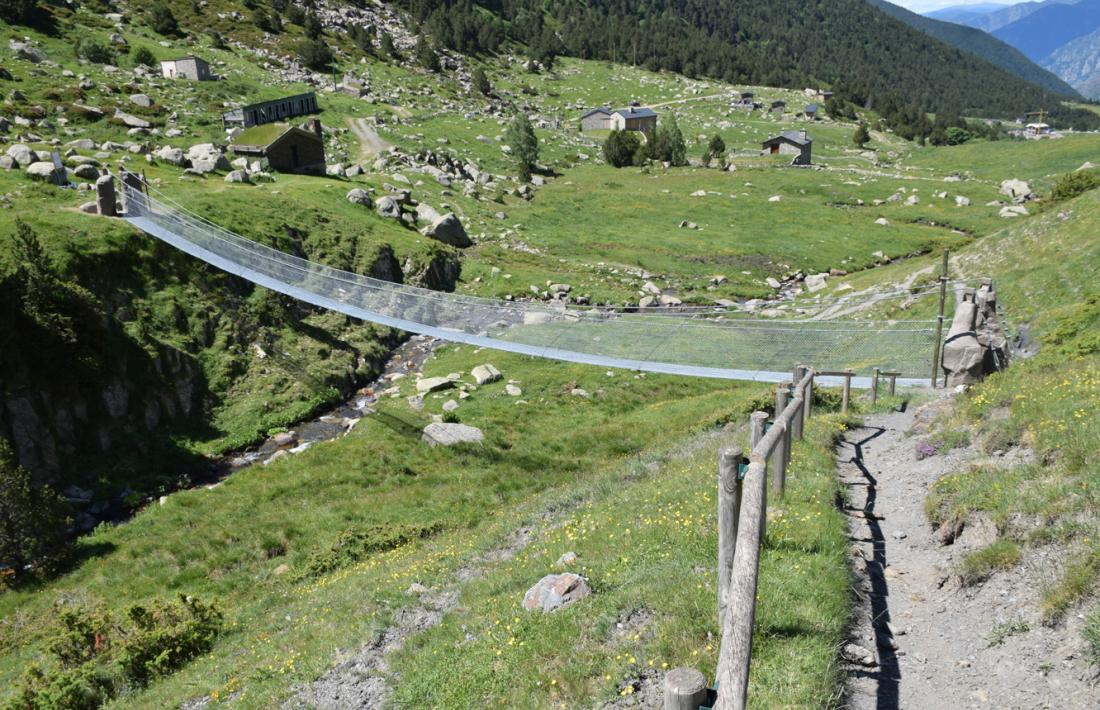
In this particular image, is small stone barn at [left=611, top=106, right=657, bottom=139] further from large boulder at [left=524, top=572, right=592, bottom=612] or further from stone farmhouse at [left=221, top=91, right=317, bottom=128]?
large boulder at [left=524, top=572, right=592, bottom=612]

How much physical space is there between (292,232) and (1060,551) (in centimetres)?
3440

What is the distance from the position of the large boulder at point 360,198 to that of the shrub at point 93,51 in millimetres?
36746

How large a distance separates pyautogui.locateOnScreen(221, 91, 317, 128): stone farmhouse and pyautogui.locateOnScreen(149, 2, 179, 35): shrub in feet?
80.1

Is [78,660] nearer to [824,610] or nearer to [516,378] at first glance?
[824,610]

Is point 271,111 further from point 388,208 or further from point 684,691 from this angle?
point 684,691

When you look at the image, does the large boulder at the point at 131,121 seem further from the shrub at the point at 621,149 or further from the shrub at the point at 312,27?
the shrub at the point at 312,27

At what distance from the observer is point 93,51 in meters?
59.7

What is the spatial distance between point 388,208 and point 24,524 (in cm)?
3026

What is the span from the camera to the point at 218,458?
22250 millimetres

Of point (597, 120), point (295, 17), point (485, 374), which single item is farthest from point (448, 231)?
point (295, 17)

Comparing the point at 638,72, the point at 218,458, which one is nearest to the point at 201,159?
the point at 218,458

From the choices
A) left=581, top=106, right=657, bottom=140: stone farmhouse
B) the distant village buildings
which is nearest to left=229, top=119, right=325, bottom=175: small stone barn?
left=581, top=106, right=657, bottom=140: stone farmhouse

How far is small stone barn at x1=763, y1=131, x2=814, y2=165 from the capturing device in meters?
90.1

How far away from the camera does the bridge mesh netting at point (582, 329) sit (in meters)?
19.8
